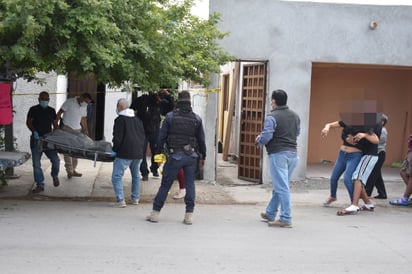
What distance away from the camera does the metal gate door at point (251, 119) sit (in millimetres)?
12555

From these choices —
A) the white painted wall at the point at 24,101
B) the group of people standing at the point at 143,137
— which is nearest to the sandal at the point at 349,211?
the group of people standing at the point at 143,137

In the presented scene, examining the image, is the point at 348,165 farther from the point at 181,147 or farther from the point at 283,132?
the point at 181,147

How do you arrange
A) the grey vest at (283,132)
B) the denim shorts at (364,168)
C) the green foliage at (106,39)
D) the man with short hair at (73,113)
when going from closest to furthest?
the green foliage at (106,39)
the grey vest at (283,132)
the denim shorts at (364,168)
the man with short hair at (73,113)

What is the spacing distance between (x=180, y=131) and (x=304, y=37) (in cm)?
490

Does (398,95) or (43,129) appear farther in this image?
(398,95)

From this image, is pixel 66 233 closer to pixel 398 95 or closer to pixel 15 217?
pixel 15 217

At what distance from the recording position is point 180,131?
27.7 ft

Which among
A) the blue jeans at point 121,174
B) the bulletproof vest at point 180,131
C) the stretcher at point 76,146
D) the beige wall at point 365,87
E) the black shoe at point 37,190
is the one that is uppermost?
the beige wall at point 365,87

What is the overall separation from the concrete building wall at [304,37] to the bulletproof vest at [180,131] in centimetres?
395

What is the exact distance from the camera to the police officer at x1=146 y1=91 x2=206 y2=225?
845 centimetres

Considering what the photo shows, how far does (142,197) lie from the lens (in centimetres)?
1066

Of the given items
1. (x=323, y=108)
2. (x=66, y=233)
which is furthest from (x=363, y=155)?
(x=323, y=108)

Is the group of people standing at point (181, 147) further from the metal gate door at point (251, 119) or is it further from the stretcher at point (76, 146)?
the metal gate door at point (251, 119)

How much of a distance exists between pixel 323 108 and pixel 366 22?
145 inches
